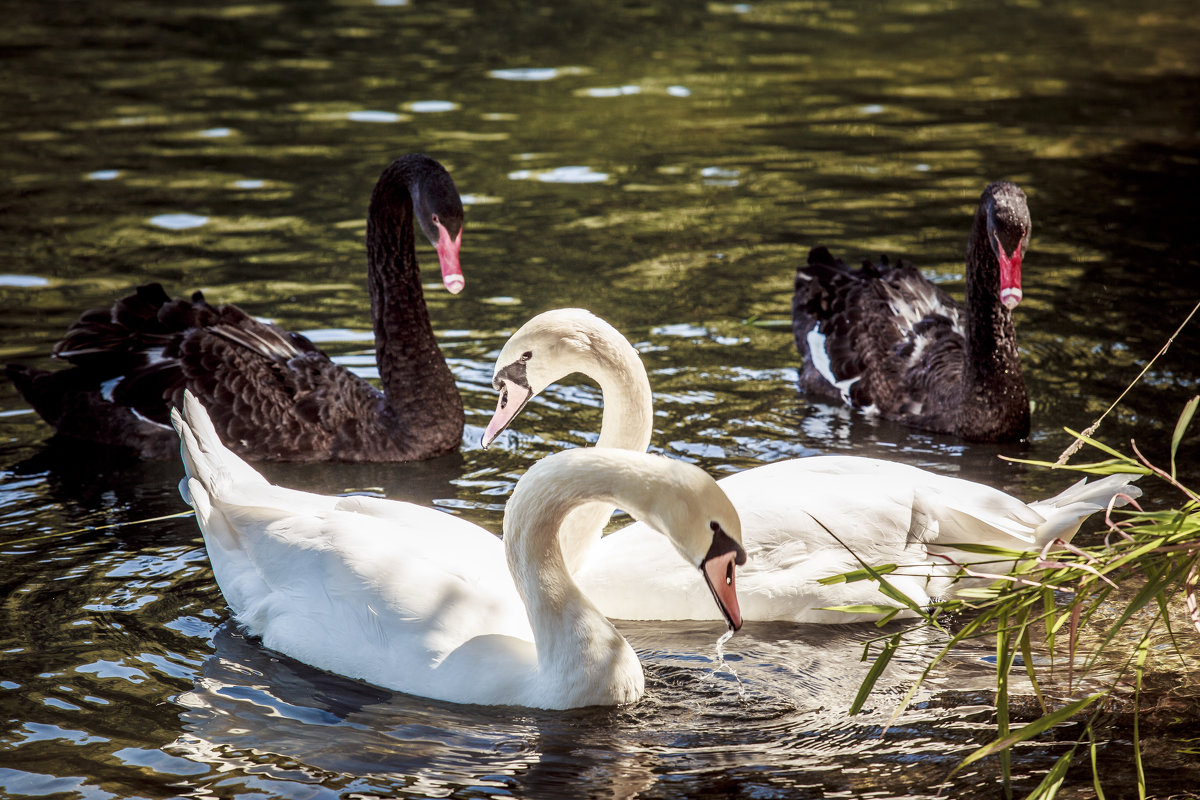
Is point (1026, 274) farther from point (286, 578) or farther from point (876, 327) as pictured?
point (286, 578)

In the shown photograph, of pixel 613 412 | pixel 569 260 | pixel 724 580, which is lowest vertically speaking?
pixel 724 580

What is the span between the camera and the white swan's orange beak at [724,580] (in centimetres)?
463

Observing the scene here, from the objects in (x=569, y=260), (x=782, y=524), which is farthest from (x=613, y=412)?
(x=569, y=260)

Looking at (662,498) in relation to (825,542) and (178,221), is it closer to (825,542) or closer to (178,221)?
(825,542)

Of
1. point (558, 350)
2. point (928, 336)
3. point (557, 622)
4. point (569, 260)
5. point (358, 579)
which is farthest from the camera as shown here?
point (569, 260)

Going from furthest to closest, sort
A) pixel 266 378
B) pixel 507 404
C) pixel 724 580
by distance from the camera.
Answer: pixel 266 378 → pixel 507 404 → pixel 724 580

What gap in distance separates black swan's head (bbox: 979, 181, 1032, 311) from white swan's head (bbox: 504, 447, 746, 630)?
11.3ft

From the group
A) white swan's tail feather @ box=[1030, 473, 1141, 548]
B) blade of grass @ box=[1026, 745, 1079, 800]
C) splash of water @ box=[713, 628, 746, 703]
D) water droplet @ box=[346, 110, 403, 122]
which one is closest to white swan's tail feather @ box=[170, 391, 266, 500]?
splash of water @ box=[713, 628, 746, 703]

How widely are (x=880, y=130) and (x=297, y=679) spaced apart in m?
10.9

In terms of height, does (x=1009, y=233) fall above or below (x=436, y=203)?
below

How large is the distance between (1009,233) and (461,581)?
151 inches

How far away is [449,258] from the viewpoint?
7.29m

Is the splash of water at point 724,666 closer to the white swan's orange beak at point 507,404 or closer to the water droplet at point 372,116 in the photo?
the white swan's orange beak at point 507,404

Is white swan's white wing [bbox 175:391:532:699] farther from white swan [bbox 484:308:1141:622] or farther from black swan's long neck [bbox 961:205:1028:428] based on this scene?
black swan's long neck [bbox 961:205:1028:428]
